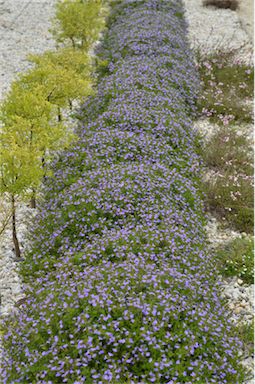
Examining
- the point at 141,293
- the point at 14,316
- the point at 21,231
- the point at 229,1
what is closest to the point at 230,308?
the point at 141,293

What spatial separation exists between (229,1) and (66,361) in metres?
18.9

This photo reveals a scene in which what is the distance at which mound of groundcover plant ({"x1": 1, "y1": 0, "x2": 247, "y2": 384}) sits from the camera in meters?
3.76

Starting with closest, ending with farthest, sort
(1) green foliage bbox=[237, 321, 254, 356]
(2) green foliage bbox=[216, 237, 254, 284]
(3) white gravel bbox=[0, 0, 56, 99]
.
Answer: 1. (1) green foliage bbox=[237, 321, 254, 356]
2. (2) green foliage bbox=[216, 237, 254, 284]
3. (3) white gravel bbox=[0, 0, 56, 99]

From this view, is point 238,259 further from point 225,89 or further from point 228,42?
point 228,42


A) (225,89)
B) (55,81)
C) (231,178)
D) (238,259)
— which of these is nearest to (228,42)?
(225,89)

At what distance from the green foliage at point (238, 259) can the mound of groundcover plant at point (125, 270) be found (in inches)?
32.0

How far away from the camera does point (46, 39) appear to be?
13906 millimetres

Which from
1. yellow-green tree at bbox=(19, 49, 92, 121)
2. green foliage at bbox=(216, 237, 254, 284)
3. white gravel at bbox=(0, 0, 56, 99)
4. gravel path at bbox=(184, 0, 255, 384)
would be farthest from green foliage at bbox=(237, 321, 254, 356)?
white gravel at bbox=(0, 0, 56, 99)

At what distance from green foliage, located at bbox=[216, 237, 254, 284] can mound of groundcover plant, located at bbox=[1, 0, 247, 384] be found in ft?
2.66

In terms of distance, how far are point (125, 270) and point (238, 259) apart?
2524 millimetres

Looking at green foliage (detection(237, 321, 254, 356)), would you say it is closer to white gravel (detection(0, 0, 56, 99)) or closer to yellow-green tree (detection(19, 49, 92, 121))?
yellow-green tree (detection(19, 49, 92, 121))

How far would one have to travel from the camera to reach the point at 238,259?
6.26 m

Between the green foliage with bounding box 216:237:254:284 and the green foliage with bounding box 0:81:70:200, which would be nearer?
the green foliage with bounding box 0:81:70:200

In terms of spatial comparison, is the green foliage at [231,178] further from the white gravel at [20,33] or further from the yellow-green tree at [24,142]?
the white gravel at [20,33]
